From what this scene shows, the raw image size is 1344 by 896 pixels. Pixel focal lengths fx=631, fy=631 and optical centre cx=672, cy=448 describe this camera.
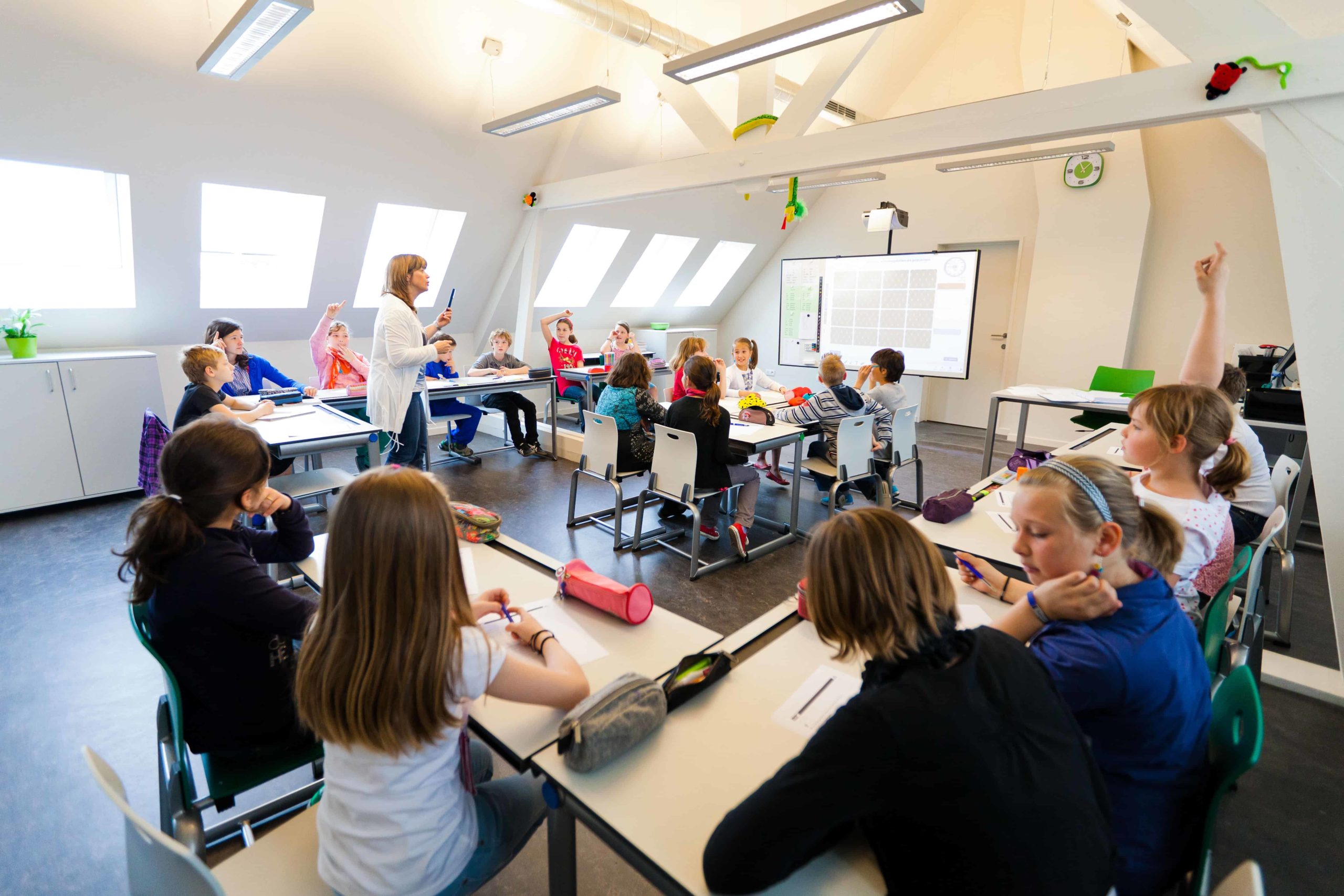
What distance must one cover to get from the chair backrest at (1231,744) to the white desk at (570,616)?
2.92ft

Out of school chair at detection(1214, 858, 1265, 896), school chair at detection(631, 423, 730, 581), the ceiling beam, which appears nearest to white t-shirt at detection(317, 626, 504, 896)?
school chair at detection(1214, 858, 1265, 896)

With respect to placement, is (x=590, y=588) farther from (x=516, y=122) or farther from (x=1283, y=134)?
(x=516, y=122)

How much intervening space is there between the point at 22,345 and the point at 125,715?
345 centimetres

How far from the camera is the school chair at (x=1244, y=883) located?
30.3 inches

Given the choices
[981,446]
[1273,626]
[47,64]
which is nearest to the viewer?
[1273,626]

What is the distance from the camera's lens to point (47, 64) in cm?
363

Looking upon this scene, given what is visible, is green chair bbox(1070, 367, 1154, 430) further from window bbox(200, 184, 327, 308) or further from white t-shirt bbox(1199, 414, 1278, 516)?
window bbox(200, 184, 327, 308)

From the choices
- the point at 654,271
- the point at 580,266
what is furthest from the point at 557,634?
the point at 654,271

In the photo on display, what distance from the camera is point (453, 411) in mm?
5508

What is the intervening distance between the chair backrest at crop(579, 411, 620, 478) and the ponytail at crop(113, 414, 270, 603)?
228 centimetres

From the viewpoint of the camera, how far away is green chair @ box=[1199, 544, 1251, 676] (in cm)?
154

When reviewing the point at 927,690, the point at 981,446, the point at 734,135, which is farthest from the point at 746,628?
the point at 981,446

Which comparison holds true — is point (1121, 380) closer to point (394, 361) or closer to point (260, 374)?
point (394, 361)

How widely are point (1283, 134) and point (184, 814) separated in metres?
4.28
